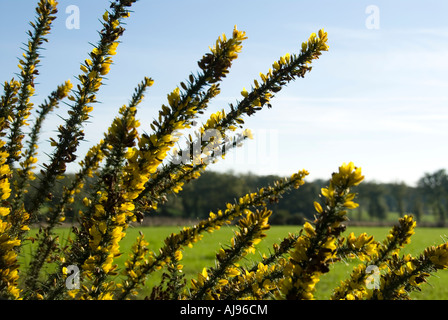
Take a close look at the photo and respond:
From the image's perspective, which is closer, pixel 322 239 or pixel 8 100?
pixel 322 239

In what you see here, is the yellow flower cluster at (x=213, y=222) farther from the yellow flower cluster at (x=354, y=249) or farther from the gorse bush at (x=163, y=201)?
the yellow flower cluster at (x=354, y=249)

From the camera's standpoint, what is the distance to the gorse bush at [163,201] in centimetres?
132

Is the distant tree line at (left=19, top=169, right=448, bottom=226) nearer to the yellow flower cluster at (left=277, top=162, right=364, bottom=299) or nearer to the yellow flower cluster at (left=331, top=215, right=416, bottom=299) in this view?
the yellow flower cluster at (left=331, top=215, right=416, bottom=299)

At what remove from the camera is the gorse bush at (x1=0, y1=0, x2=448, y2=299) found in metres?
1.32

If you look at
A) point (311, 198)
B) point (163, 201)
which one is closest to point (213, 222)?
point (163, 201)

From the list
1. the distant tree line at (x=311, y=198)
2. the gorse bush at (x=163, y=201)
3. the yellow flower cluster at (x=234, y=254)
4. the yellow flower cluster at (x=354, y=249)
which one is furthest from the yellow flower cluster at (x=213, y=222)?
the distant tree line at (x=311, y=198)

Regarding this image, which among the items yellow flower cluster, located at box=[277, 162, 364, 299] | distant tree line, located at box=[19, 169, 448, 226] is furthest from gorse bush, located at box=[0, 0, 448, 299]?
distant tree line, located at box=[19, 169, 448, 226]

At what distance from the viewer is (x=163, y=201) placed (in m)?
2.00

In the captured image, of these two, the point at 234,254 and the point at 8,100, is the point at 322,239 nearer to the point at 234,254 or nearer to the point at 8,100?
the point at 234,254
